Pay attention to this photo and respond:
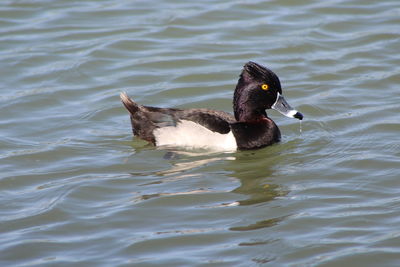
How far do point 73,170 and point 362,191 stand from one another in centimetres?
320

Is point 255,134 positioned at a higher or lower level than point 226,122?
lower

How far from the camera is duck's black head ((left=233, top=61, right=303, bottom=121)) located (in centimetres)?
962

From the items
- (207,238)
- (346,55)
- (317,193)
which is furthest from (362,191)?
(346,55)

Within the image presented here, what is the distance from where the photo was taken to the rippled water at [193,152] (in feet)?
23.0

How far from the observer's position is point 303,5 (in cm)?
1457

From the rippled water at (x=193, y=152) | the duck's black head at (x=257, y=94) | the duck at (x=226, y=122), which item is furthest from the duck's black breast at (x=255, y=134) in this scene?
the duck's black head at (x=257, y=94)

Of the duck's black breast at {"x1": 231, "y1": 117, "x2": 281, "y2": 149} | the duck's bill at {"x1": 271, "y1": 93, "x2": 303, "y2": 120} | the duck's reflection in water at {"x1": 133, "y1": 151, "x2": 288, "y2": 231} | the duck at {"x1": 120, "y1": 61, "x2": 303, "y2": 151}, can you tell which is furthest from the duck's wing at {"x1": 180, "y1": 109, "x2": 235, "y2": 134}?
the duck's bill at {"x1": 271, "y1": 93, "x2": 303, "y2": 120}

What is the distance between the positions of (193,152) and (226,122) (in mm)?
560

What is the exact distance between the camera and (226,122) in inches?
380

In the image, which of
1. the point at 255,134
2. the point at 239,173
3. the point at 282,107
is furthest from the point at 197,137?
the point at 282,107

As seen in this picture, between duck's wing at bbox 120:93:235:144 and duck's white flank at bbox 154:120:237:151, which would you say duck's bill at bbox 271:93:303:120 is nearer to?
duck's wing at bbox 120:93:235:144

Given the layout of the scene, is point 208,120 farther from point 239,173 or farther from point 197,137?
point 239,173

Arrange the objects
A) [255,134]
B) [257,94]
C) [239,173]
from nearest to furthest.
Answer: [239,173], [255,134], [257,94]

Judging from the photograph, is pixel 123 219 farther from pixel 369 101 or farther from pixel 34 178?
pixel 369 101
